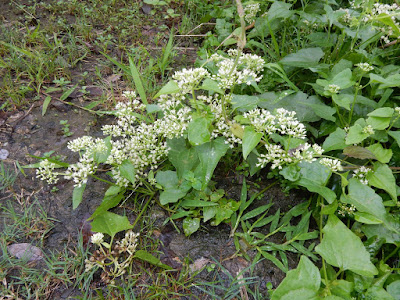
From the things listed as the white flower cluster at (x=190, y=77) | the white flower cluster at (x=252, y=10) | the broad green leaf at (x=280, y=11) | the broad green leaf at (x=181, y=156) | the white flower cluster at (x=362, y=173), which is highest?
the broad green leaf at (x=280, y=11)

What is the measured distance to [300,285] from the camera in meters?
1.69

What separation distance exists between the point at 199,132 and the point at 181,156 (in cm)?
32

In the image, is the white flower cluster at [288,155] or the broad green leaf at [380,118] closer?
the white flower cluster at [288,155]

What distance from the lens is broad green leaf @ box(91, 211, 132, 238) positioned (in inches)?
82.8

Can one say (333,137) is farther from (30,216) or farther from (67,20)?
(67,20)

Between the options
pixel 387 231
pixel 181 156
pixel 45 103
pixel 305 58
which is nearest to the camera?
pixel 387 231

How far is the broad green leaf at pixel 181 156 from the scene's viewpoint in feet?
7.47

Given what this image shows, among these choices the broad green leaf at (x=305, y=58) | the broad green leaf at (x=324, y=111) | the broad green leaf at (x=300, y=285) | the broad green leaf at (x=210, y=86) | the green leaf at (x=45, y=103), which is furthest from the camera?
the green leaf at (x=45, y=103)

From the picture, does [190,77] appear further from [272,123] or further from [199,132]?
[272,123]

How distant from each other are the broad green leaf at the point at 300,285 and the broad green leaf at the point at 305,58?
1.61 metres

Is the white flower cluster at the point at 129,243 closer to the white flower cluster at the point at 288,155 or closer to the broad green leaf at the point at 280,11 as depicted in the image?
the white flower cluster at the point at 288,155

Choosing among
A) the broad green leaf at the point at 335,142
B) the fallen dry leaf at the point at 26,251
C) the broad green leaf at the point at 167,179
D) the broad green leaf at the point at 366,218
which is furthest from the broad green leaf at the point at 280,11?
the fallen dry leaf at the point at 26,251

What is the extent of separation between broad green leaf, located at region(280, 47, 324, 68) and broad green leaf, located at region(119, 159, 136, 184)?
1.53 meters

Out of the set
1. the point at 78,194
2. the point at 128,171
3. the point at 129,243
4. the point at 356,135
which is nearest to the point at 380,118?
the point at 356,135
